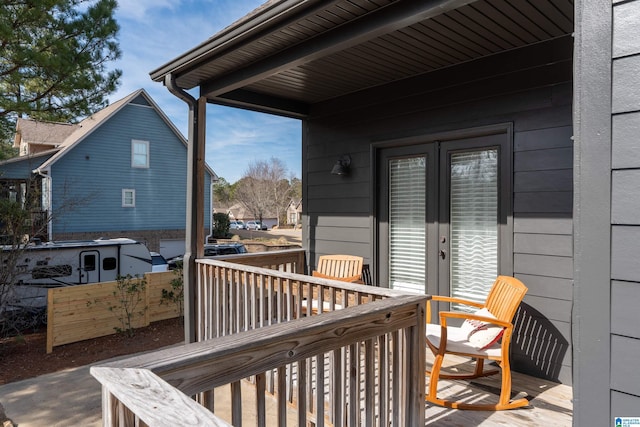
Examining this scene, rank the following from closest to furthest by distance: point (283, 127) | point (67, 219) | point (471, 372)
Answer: point (471, 372), point (67, 219), point (283, 127)

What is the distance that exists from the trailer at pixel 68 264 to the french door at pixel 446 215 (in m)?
4.75

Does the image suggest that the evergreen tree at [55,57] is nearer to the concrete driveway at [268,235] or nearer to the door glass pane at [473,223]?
the door glass pane at [473,223]

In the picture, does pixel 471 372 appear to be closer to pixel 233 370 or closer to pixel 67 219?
pixel 233 370

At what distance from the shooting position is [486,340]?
2850 millimetres

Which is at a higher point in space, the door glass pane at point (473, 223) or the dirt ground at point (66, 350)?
the door glass pane at point (473, 223)

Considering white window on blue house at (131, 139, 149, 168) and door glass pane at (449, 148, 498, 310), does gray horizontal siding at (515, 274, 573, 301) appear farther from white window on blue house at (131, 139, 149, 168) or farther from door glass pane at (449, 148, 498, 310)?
white window on blue house at (131, 139, 149, 168)

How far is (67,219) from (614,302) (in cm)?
1456

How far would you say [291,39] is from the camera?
2924 mm

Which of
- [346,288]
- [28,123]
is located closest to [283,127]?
[28,123]

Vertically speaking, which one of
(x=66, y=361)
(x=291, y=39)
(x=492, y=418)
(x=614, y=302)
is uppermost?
(x=291, y=39)

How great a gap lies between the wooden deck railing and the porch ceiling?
1617 mm

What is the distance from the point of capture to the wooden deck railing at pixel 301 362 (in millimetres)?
1207

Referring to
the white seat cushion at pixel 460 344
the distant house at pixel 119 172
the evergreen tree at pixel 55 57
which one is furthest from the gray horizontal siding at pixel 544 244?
the distant house at pixel 119 172

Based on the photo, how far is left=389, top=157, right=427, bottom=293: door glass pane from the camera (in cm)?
417
